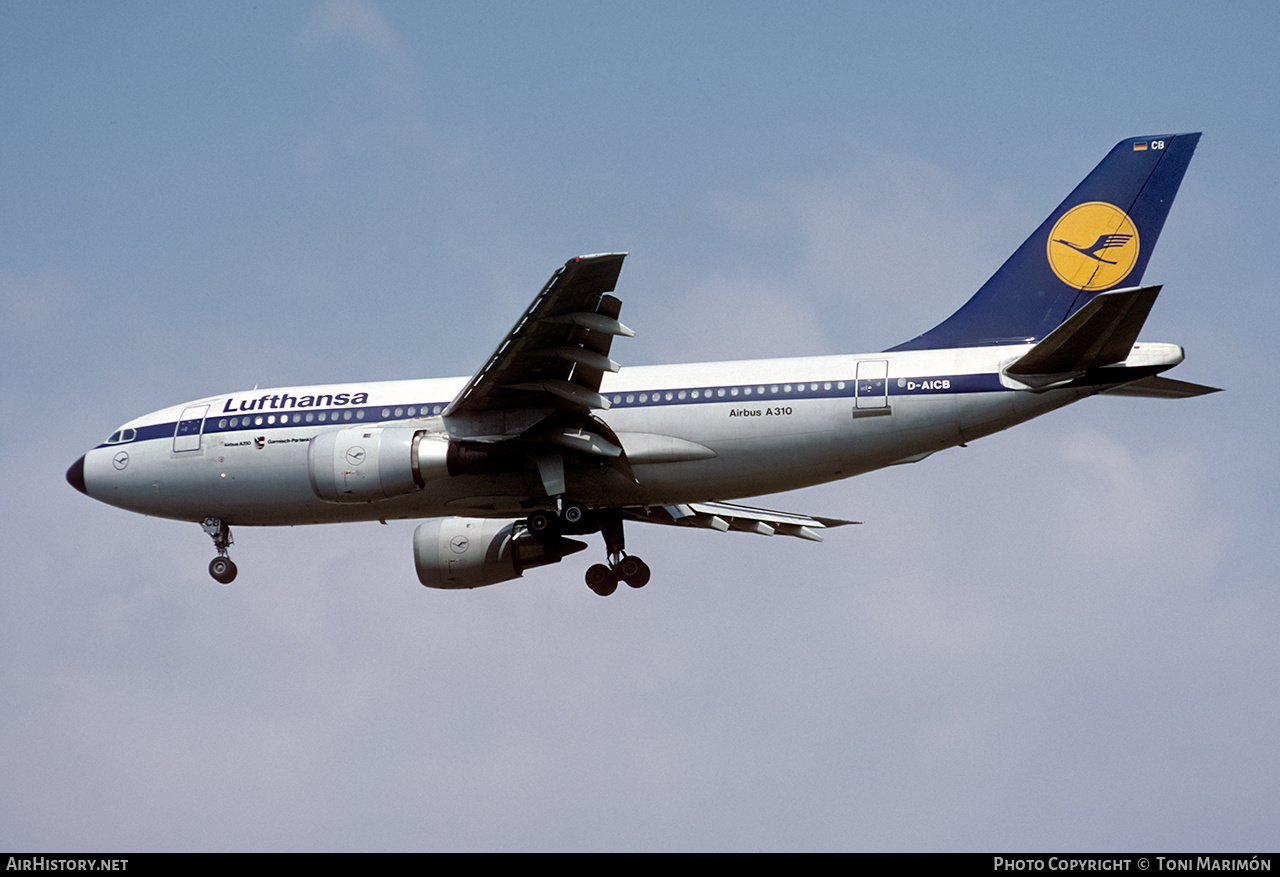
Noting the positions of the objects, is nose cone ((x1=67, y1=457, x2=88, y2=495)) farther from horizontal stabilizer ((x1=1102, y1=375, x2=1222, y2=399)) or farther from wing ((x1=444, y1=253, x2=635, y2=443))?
horizontal stabilizer ((x1=1102, y1=375, x2=1222, y2=399))

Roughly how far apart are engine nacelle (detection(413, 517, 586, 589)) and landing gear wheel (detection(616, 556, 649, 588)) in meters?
1.47

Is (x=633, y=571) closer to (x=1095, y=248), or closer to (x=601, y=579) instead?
(x=601, y=579)

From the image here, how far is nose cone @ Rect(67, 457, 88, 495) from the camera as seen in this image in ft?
98.6

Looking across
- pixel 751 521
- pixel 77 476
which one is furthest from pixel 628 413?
pixel 77 476

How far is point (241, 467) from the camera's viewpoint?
28.2m

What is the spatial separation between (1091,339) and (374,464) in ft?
39.3

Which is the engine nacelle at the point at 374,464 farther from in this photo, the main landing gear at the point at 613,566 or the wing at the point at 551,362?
the main landing gear at the point at 613,566

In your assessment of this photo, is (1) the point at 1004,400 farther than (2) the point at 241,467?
No

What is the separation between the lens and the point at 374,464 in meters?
25.7

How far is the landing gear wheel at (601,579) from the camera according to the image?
99.8 ft

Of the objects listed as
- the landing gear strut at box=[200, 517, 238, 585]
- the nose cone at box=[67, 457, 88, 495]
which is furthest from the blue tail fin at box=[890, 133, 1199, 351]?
the nose cone at box=[67, 457, 88, 495]
